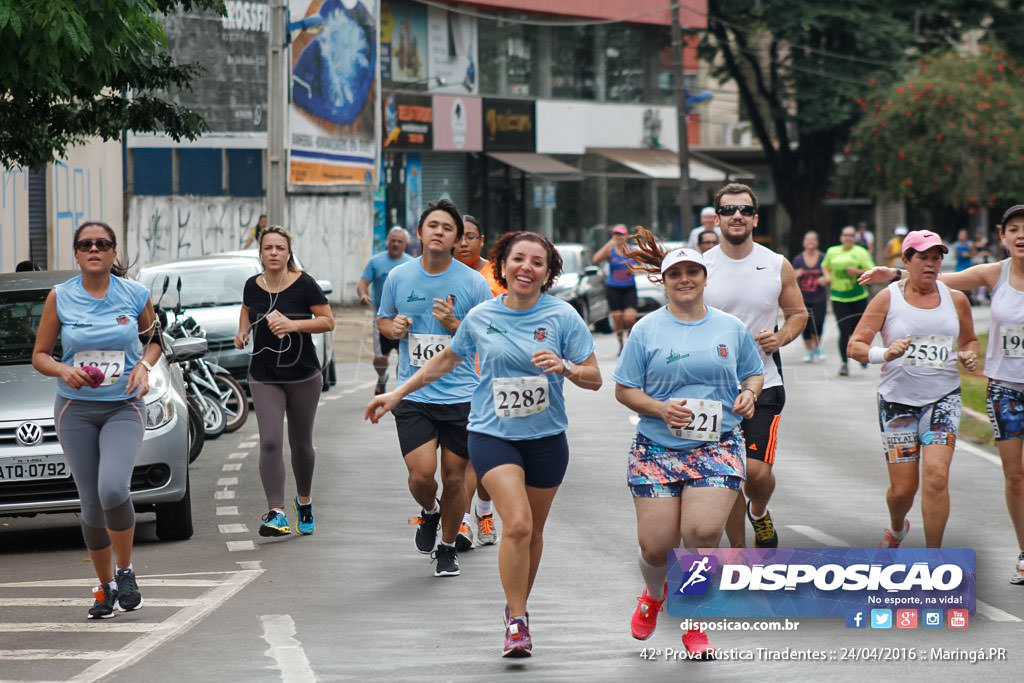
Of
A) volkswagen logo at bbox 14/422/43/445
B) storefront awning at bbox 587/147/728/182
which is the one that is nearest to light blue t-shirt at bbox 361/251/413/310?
volkswagen logo at bbox 14/422/43/445

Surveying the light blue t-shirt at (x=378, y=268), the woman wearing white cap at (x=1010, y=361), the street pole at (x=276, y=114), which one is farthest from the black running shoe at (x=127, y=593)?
the street pole at (x=276, y=114)

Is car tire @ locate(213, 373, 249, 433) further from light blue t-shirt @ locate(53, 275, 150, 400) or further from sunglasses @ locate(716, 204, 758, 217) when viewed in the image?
sunglasses @ locate(716, 204, 758, 217)

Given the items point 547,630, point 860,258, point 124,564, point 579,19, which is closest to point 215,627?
point 124,564

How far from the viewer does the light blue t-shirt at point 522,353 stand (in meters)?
7.35

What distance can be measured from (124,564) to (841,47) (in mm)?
42885

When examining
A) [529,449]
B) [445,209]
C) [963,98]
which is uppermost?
[963,98]

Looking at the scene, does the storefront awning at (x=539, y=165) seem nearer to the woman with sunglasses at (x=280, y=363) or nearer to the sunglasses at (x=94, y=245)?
the woman with sunglasses at (x=280, y=363)

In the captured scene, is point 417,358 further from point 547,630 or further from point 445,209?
point 547,630

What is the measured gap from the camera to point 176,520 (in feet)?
35.2

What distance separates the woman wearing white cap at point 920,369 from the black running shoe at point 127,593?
145 inches

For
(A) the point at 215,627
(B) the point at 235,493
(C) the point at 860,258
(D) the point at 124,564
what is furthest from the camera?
(C) the point at 860,258

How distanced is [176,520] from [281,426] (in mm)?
850

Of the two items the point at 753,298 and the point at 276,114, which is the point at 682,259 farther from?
the point at 276,114

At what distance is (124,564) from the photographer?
8.54 meters
